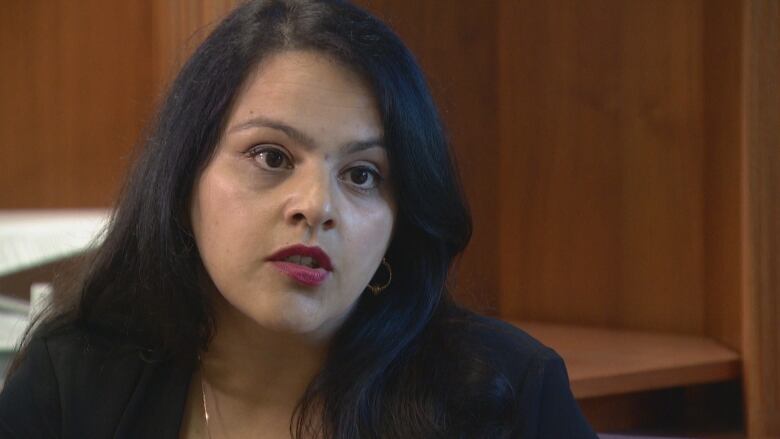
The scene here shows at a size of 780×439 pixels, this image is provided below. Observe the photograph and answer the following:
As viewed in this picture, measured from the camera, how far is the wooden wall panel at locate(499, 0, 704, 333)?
188cm

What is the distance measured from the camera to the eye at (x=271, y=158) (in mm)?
1000

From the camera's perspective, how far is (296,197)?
3.21 ft

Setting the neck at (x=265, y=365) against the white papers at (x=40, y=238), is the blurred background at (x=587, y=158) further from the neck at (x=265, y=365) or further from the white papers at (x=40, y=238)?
the neck at (x=265, y=365)

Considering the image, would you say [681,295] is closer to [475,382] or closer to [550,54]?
[550,54]

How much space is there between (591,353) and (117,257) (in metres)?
0.84

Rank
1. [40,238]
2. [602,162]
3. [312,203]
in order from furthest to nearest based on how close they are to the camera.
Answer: [602,162] → [40,238] → [312,203]

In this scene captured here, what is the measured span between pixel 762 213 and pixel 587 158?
0.41 m

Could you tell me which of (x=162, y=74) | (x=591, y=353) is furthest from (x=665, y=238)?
(x=162, y=74)

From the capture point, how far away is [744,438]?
1662 millimetres

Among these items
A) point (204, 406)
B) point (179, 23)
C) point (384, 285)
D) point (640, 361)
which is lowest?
point (640, 361)

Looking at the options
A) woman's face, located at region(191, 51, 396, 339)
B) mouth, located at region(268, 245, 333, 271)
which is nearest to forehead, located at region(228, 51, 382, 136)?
woman's face, located at region(191, 51, 396, 339)

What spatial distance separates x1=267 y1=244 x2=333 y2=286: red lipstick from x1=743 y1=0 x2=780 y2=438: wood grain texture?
0.87 meters

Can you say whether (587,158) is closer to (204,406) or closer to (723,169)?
(723,169)

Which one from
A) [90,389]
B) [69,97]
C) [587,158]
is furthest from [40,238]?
[587,158]
